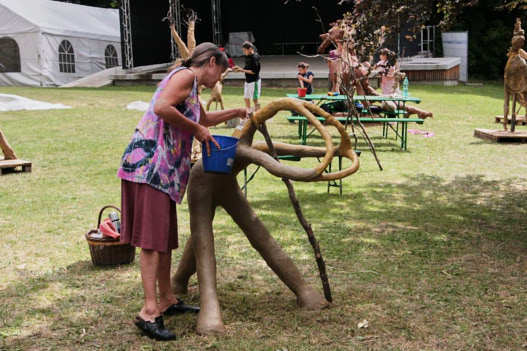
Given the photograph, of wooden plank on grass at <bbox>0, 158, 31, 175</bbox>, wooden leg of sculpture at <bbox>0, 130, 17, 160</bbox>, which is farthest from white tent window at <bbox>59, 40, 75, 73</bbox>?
wooden plank on grass at <bbox>0, 158, 31, 175</bbox>

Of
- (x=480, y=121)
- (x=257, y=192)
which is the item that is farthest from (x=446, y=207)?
(x=480, y=121)

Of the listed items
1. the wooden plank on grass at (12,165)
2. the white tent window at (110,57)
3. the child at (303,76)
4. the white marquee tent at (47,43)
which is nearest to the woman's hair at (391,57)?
the wooden plank on grass at (12,165)

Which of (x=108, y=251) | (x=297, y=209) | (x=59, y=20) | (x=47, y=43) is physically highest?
(x=59, y=20)

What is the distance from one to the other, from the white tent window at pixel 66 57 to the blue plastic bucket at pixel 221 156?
23.7m

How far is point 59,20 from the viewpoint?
84.5 feet

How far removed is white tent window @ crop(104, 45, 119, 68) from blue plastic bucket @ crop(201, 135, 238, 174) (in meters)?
26.5

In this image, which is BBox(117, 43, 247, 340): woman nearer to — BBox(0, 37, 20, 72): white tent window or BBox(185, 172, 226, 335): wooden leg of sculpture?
BBox(185, 172, 226, 335): wooden leg of sculpture

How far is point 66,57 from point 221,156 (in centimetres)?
2438

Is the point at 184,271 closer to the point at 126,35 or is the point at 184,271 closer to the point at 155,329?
the point at 155,329

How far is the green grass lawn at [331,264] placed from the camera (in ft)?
12.9

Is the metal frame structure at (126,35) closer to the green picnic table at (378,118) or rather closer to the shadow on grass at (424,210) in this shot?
the green picnic table at (378,118)

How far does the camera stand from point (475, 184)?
341 inches

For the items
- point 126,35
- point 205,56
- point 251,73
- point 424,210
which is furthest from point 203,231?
point 126,35

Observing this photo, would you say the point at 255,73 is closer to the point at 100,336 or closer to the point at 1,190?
the point at 1,190
